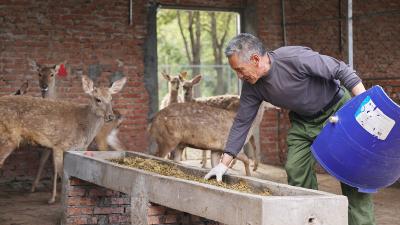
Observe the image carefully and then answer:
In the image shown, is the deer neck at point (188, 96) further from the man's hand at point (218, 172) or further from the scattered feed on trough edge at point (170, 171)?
the man's hand at point (218, 172)

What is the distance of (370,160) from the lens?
4270mm

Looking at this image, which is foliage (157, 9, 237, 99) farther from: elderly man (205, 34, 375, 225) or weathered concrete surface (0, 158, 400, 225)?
elderly man (205, 34, 375, 225)

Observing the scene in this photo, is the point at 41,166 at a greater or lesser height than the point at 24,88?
lesser

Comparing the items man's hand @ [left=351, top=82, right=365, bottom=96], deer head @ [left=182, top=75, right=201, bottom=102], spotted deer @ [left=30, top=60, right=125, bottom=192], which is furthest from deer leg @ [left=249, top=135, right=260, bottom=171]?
man's hand @ [left=351, top=82, right=365, bottom=96]

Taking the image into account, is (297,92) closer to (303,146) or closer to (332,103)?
(332,103)

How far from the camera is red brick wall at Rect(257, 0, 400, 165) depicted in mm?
12070

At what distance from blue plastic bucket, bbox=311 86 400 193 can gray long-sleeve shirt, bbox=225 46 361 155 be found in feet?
1.12

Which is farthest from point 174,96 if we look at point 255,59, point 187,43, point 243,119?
point 187,43

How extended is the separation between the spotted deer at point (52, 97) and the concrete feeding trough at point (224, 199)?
12.8 feet

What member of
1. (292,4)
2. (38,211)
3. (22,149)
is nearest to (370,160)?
(38,211)

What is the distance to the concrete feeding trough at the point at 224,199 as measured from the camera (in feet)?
12.5

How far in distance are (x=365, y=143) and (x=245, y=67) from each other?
96 cm

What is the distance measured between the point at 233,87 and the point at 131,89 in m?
11.1

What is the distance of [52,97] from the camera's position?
32.7ft
